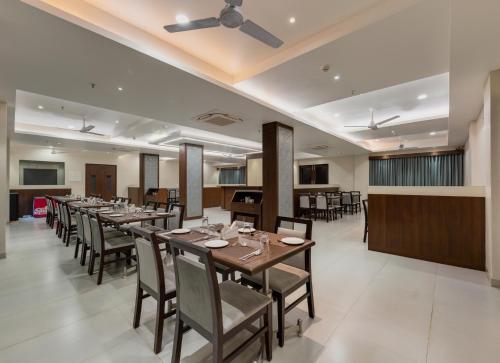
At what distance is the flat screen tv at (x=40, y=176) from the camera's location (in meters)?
9.25

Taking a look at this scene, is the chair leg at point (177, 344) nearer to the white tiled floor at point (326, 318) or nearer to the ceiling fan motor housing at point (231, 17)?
the white tiled floor at point (326, 318)

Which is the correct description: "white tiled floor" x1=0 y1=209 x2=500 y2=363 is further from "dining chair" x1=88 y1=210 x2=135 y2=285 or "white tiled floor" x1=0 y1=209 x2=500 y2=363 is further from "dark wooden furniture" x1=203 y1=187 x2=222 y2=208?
"dark wooden furniture" x1=203 y1=187 x2=222 y2=208

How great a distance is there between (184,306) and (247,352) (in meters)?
0.63

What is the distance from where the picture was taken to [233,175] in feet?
52.3

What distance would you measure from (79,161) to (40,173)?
1.43 metres

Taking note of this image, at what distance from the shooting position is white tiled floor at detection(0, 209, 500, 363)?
172 cm

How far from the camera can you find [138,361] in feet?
5.44

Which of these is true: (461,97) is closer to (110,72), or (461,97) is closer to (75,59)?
(110,72)

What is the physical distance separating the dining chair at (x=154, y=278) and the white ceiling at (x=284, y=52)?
76.9 inches

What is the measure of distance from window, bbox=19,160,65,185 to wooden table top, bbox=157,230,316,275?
35.7 feet

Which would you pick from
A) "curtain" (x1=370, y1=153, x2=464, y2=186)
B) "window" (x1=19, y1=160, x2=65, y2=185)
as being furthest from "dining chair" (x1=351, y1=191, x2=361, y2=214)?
"window" (x1=19, y1=160, x2=65, y2=185)

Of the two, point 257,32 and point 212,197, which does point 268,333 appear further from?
point 212,197

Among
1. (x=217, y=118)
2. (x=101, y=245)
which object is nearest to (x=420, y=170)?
(x=217, y=118)

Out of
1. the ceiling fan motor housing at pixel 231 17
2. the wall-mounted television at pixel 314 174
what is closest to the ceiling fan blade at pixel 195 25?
the ceiling fan motor housing at pixel 231 17
